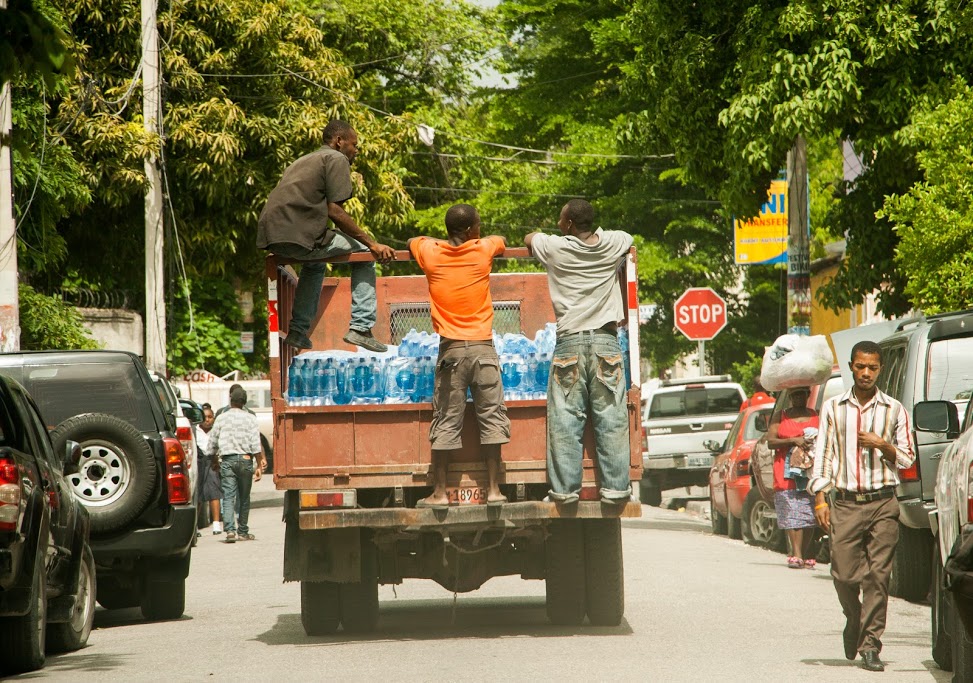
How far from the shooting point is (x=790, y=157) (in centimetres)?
Result: 2123

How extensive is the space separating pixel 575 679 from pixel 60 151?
15.4 m

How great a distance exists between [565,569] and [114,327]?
18.3 m

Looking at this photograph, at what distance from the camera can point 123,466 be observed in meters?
10.8

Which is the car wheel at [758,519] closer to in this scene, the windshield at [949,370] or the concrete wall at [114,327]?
the windshield at [949,370]

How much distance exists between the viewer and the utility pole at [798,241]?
2116 centimetres

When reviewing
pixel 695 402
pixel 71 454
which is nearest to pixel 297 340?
pixel 71 454

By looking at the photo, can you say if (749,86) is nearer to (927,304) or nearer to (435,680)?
(927,304)

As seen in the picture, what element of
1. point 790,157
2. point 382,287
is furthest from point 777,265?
point 382,287

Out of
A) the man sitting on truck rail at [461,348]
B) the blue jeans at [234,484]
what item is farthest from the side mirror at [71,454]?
the blue jeans at [234,484]

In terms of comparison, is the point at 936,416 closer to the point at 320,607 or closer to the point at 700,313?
the point at 320,607

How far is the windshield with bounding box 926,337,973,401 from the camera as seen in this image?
35.6 feet

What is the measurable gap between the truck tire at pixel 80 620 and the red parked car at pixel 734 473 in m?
8.00

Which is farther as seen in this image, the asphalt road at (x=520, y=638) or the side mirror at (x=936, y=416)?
the side mirror at (x=936, y=416)

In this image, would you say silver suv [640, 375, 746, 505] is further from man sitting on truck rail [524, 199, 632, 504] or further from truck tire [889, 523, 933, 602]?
man sitting on truck rail [524, 199, 632, 504]
